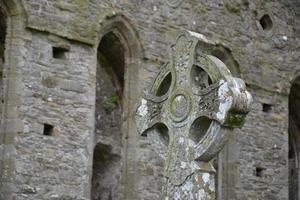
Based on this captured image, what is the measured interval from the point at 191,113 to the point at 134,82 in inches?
223

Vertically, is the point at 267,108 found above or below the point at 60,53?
below

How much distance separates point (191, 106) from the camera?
23.8 feet

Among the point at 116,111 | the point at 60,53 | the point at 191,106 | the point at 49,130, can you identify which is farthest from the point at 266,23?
the point at 191,106

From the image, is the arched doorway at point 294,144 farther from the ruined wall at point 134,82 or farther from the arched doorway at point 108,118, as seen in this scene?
the arched doorway at point 108,118

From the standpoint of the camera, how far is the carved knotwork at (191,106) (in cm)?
690

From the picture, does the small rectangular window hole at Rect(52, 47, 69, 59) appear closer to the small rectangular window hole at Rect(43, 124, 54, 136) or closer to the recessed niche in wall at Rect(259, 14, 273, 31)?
the small rectangular window hole at Rect(43, 124, 54, 136)

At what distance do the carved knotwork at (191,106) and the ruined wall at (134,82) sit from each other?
361 cm

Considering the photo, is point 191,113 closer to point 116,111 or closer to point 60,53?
point 60,53

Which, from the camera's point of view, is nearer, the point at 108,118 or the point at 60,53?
the point at 60,53

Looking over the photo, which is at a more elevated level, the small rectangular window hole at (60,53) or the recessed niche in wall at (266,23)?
the recessed niche in wall at (266,23)

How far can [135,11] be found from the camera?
12859mm

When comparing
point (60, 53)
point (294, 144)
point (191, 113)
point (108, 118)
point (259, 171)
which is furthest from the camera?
point (294, 144)

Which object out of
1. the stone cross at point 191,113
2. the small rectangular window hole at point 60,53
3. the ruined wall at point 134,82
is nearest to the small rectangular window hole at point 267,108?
the ruined wall at point 134,82

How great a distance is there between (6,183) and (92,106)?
2.06m
